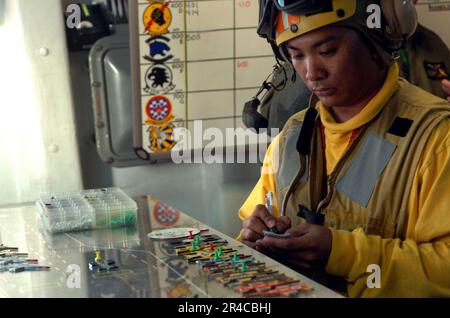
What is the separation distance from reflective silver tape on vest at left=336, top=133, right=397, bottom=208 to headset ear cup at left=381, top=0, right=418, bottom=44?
0.75 feet

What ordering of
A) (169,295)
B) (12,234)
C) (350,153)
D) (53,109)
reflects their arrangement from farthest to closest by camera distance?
1. (53,109)
2. (12,234)
3. (350,153)
4. (169,295)

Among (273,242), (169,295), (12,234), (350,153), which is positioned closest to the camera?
(169,295)

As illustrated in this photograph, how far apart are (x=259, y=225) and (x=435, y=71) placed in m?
1.27

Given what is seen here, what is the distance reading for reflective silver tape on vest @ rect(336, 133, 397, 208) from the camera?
→ 1.72 m

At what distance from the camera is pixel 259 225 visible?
1.78 metres

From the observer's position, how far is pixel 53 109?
112 inches

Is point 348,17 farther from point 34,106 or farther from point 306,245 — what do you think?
point 34,106

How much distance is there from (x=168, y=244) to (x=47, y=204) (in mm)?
458

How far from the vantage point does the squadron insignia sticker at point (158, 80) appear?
284 centimetres


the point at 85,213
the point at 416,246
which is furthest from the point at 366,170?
the point at 85,213

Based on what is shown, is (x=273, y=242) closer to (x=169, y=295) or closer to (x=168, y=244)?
(x=168, y=244)

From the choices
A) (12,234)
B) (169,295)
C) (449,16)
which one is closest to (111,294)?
(169,295)

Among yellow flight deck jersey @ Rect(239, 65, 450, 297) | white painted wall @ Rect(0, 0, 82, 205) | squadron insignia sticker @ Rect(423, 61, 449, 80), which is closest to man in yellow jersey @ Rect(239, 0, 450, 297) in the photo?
yellow flight deck jersey @ Rect(239, 65, 450, 297)

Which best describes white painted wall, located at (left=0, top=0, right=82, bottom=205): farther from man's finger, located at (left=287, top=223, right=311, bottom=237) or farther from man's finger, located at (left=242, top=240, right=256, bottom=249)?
man's finger, located at (left=287, top=223, right=311, bottom=237)
